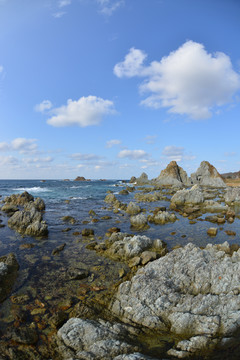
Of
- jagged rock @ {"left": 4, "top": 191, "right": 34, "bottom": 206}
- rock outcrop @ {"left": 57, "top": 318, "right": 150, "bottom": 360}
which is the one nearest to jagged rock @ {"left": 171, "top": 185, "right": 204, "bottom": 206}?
jagged rock @ {"left": 4, "top": 191, "right": 34, "bottom": 206}

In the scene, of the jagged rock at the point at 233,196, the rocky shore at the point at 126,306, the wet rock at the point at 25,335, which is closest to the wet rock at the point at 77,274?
the rocky shore at the point at 126,306

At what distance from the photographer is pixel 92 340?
27.5ft

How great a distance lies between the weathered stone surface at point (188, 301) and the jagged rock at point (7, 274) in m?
6.90

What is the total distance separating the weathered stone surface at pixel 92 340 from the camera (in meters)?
A: 7.75

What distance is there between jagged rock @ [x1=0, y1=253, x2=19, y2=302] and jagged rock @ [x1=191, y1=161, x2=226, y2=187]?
122 m

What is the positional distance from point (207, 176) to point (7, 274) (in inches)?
5189

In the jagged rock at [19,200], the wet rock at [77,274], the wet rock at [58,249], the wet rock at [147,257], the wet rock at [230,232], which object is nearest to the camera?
the wet rock at [77,274]

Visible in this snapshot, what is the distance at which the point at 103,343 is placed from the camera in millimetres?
8031

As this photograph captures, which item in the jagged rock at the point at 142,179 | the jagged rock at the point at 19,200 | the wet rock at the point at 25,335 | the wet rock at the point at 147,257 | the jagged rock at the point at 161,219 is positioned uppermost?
the jagged rock at the point at 142,179

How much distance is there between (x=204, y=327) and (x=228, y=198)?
163ft

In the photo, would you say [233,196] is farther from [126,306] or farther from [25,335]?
[25,335]

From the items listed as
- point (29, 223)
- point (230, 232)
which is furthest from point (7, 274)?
point (230, 232)

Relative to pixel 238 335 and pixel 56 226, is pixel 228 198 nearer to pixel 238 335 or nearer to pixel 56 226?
pixel 56 226

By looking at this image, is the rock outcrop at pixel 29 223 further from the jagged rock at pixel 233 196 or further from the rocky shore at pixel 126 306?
the jagged rock at pixel 233 196
